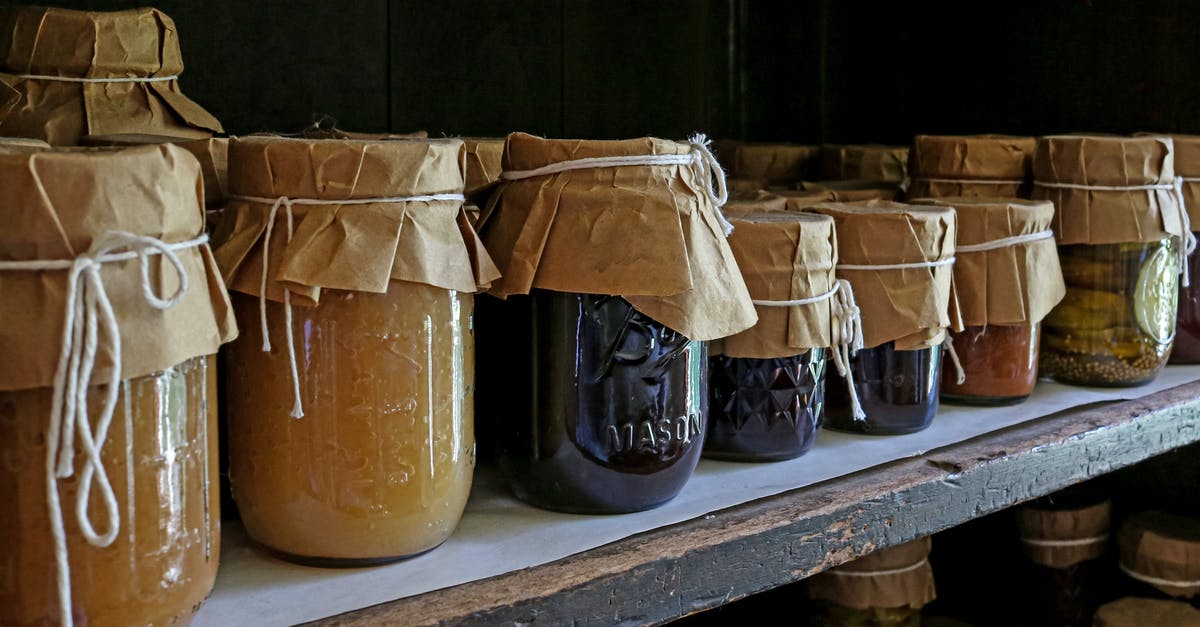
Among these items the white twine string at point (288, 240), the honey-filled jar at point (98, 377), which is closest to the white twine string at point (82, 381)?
the honey-filled jar at point (98, 377)

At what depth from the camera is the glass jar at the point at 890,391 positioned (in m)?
1.13

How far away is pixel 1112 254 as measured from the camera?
4.42ft

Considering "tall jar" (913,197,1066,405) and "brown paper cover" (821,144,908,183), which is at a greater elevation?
"brown paper cover" (821,144,908,183)

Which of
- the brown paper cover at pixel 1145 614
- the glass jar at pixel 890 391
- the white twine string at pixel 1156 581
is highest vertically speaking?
the glass jar at pixel 890 391

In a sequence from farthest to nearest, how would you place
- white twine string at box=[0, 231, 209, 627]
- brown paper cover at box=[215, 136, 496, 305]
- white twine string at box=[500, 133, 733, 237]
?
white twine string at box=[500, 133, 733, 237] < brown paper cover at box=[215, 136, 496, 305] < white twine string at box=[0, 231, 209, 627]

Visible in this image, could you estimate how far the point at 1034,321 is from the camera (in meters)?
1.23

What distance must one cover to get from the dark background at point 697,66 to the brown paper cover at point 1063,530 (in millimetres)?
626

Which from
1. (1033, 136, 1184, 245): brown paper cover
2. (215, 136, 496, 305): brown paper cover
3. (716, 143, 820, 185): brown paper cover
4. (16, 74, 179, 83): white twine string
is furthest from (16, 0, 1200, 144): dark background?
(215, 136, 496, 305): brown paper cover

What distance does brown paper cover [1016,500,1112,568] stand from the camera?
65.8 inches

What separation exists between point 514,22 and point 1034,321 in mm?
823

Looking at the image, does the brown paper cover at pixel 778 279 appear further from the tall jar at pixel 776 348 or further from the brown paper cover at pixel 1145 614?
the brown paper cover at pixel 1145 614

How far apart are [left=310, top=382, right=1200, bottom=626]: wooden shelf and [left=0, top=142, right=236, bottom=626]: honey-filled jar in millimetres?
140

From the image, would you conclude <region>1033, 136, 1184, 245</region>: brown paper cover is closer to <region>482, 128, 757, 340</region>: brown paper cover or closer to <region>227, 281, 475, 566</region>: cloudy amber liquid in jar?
<region>482, 128, 757, 340</region>: brown paper cover

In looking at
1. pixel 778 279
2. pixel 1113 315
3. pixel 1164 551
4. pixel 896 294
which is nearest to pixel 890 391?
pixel 896 294
